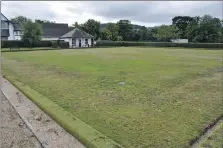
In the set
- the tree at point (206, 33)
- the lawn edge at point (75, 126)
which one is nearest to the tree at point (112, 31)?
the tree at point (206, 33)

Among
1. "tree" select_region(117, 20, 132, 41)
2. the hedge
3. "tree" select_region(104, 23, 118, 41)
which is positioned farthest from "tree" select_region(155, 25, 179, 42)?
the hedge

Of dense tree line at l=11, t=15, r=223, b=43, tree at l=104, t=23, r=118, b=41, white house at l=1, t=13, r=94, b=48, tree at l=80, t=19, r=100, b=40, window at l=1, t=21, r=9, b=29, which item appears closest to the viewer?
window at l=1, t=21, r=9, b=29

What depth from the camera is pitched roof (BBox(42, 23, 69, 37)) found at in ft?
176

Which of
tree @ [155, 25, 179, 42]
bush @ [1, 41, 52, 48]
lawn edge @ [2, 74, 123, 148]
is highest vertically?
tree @ [155, 25, 179, 42]

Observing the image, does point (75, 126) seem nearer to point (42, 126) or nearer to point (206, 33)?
point (42, 126)

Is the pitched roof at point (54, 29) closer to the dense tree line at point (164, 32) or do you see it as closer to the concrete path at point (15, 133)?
the dense tree line at point (164, 32)

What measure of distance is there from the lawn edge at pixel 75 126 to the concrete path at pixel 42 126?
0.26 feet

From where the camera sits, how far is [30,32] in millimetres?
37125

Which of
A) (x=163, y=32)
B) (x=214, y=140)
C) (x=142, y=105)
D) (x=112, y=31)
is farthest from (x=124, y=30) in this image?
(x=214, y=140)

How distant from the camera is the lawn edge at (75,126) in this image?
3496 millimetres

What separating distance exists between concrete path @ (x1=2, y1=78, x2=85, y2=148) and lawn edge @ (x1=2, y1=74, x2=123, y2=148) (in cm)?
8

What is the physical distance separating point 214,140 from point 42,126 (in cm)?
289

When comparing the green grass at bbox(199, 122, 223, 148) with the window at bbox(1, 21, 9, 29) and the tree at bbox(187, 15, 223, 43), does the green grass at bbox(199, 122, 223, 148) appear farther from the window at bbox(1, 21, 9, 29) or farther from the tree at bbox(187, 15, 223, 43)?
the tree at bbox(187, 15, 223, 43)

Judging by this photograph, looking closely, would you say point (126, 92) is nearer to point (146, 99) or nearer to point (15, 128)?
point (146, 99)
